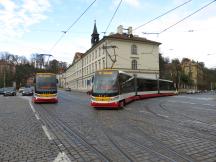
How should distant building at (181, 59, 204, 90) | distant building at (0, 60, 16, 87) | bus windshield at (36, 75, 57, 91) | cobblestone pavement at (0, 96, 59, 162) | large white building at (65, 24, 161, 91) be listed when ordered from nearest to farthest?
cobblestone pavement at (0, 96, 59, 162)
bus windshield at (36, 75, 57, 91)
large white building at (65, 24, 161, 91)
distant building at (0, 60, 16, 87)
distant building at (181, 59, 204, 90)

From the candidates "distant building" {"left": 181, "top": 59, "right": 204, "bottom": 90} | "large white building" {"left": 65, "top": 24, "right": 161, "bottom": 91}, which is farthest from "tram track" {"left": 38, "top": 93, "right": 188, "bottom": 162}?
"distant building" {"left": 181, "top": 59, "right": 204, "bottom": 90}

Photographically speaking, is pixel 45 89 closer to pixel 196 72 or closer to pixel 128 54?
pixel 128 54

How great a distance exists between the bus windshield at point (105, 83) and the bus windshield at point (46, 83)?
696 centimetres

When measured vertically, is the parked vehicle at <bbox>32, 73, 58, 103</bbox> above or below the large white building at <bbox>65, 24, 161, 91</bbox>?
below

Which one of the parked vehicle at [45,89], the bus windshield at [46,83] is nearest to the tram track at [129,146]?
the parked vehicle at [45,89]

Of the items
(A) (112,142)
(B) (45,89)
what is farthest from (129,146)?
(B) (45,89)

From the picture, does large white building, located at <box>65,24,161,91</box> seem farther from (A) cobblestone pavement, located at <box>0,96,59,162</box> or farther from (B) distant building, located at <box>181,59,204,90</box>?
(B) distant building, located at <box>181,59,204,90</box>

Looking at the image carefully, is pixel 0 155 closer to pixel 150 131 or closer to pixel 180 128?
pixel 150 131

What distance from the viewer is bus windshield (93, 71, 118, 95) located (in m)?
21.8

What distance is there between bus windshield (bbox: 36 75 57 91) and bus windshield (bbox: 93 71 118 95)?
22.8ft

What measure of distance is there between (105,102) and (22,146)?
43.3 ft

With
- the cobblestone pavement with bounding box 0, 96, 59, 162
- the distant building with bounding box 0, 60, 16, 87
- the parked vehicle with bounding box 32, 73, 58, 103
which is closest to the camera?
the cobblestone pavement with bounding box 0, 96, 59, 162

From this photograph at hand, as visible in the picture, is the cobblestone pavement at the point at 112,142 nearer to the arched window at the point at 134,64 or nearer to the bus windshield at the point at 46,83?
the bus windshield at the point at 46,83

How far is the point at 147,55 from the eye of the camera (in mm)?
71812
